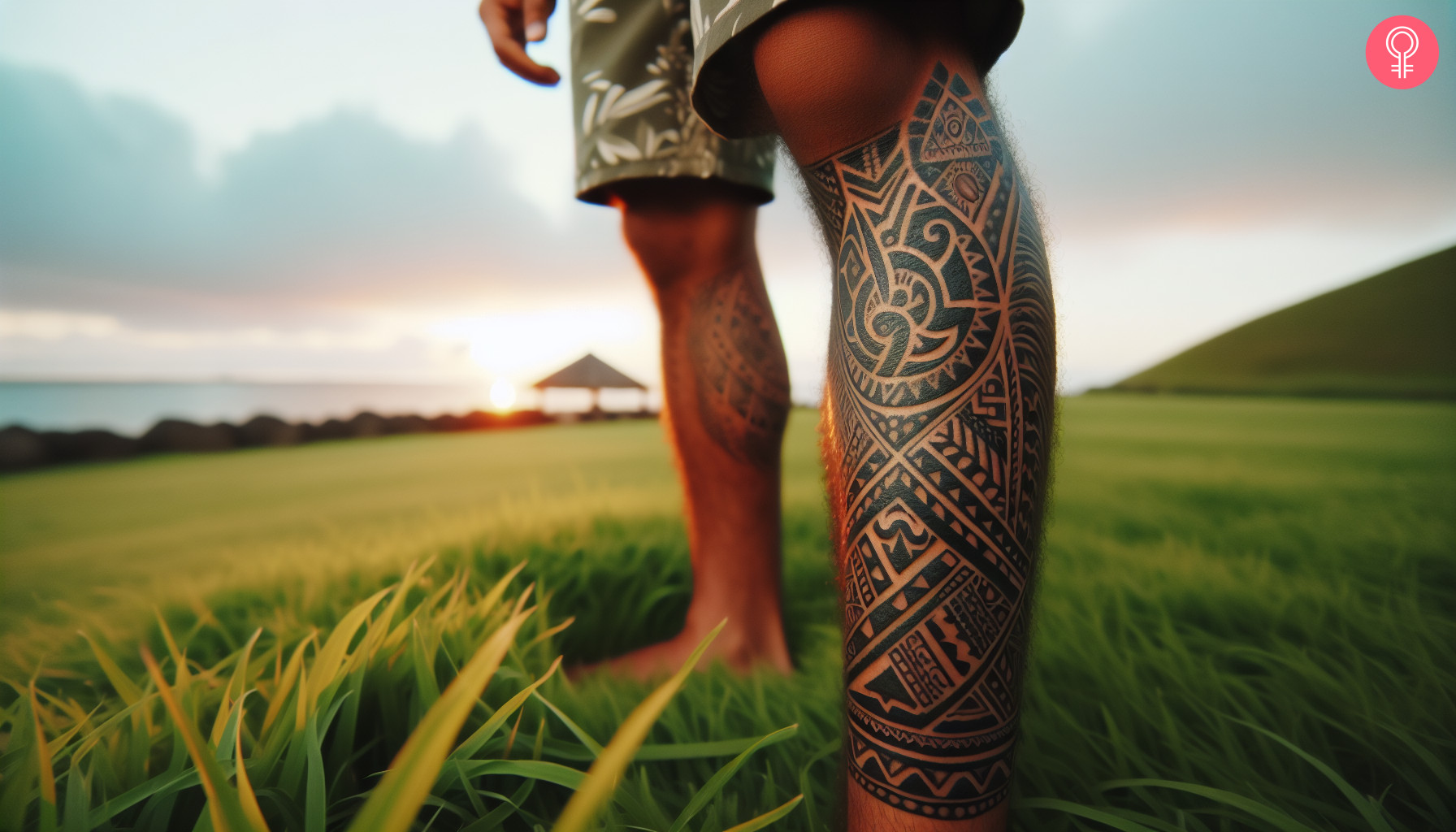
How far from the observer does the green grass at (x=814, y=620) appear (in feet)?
1.94

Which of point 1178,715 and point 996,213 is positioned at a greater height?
point 996,213

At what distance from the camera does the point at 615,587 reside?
4.54ft

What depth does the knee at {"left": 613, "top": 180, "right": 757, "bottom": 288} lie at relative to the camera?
42.1 inches

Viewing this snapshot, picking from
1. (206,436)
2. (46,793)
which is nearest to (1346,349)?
(46,793)

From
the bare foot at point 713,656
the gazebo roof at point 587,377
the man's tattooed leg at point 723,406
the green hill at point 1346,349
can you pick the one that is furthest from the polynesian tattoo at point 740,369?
the gazebo roof at point 587,377

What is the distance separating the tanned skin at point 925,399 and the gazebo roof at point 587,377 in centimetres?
891

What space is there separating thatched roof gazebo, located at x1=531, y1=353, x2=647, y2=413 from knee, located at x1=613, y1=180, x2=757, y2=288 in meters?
8.33

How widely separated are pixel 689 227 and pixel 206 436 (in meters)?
4.06

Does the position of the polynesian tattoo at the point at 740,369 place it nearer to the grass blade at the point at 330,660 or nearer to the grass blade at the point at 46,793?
the grass blade at the point at 330,660

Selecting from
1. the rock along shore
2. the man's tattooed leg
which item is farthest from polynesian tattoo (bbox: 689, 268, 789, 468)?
the rock along shore

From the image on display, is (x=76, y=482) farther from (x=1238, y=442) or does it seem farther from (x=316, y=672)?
(x=1238, y=442)

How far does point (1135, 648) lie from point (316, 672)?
1.07 m

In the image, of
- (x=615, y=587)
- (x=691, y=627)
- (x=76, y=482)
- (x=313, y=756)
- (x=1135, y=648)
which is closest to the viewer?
(x=313, y=756)

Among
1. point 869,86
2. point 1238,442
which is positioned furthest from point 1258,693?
point 1238,442
